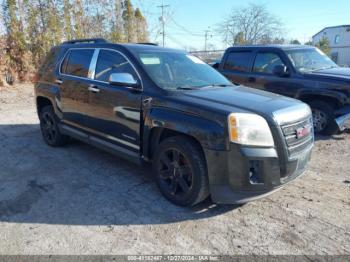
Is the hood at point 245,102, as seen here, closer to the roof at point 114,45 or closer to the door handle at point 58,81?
the roof at point 114,45

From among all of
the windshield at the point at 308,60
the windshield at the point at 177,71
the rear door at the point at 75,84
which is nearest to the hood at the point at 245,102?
the windshield at the point at 177,71

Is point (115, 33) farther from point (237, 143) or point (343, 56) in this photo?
point (343, 56)

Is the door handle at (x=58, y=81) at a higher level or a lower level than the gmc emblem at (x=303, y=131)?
higher

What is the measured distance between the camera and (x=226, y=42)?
33.2m

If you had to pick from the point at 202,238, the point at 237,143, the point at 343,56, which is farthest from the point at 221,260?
the point at 343,56

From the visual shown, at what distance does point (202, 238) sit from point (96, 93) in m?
2.57

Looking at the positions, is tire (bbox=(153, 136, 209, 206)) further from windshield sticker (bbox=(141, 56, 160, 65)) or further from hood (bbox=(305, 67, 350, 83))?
hood (bbox=(305, 67, 350, 83))

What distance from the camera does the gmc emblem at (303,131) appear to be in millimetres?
3364

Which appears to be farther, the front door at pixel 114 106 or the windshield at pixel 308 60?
the windshield at pixel 308 60

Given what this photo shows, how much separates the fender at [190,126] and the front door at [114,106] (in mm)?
265

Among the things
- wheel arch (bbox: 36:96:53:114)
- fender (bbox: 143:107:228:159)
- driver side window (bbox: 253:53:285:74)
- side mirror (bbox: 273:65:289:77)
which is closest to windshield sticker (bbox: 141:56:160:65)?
fender (bbox: 143:107:228:159)

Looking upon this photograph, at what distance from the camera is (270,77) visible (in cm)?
700

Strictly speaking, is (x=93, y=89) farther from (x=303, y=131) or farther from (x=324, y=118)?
(x=324, y=118)

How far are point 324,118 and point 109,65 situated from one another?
4636 millimetres
